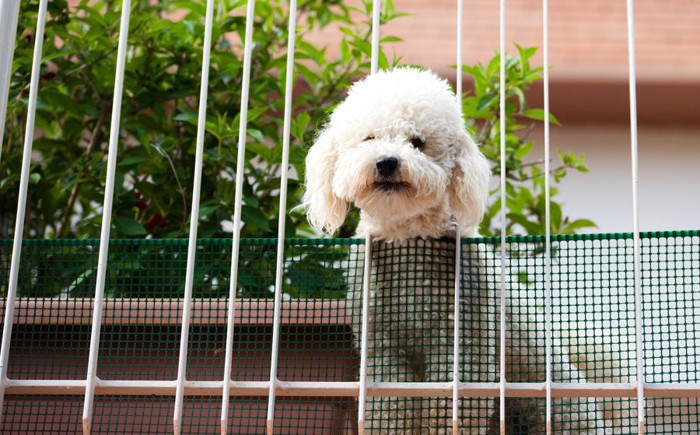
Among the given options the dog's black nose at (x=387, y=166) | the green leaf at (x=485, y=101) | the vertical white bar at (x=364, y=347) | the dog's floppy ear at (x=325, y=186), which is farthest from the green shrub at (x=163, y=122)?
the vertical white bar at (x=364, y=347)

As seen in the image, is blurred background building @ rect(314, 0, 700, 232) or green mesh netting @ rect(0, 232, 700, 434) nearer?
green mesh netting @ rect(0, 232, 700, 434)

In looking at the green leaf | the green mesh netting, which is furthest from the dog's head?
the green leaf

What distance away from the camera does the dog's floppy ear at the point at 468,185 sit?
236 centimetres

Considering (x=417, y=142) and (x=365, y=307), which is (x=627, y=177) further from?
(x=365, y=307)

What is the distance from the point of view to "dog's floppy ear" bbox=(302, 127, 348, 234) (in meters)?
2.47

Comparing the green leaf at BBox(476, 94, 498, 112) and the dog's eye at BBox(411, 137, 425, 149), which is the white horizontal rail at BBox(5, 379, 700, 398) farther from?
the green leaf at BBox(476, 94, 498, 112)

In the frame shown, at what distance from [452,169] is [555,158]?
2.84 meters

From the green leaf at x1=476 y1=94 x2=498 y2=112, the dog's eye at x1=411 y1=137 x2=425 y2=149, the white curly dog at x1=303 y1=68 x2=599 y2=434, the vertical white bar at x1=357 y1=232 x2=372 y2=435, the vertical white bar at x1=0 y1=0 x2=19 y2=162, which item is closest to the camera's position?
the vertical white bar at x1=357 y1=232 x2=372 y2=435

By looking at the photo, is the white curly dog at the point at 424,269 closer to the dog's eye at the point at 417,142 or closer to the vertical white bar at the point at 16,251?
the dog's eye at the point at 417,142

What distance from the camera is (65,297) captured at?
2.32 metres

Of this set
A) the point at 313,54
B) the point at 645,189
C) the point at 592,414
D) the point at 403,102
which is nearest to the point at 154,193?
the point at 313,54

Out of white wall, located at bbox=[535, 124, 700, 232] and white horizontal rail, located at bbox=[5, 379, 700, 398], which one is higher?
white wall, located at bbox=[535, 124, 700, 232]

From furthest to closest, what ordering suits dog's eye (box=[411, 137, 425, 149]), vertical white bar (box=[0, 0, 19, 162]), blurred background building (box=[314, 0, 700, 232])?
blurred background building (box=[314, 0, 700, 232]) < dog's eye (box=[411, 137, 425, 149]) < vertical white bar (box=[0, 0, 19, 162])

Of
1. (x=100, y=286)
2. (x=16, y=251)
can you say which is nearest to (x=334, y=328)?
(x=100, y=286)
